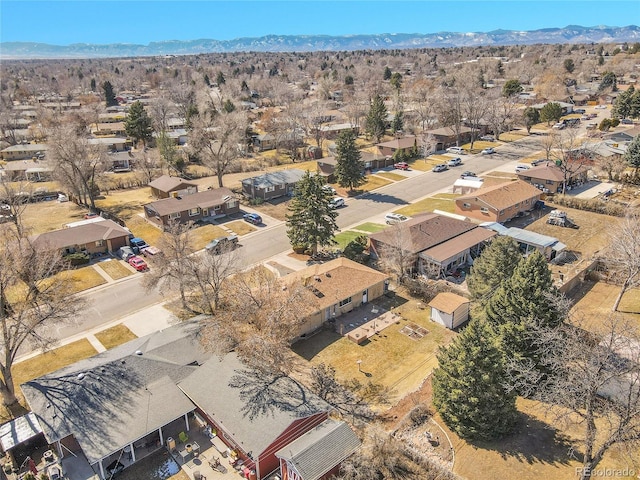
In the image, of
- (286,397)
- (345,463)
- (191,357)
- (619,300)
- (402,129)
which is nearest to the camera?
(345,463)

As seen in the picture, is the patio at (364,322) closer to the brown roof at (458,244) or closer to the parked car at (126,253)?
the brown roof at (458,244)

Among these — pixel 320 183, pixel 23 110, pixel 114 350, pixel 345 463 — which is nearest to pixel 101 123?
pixel 23 110

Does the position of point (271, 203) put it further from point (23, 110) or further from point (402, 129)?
point (23, 110)

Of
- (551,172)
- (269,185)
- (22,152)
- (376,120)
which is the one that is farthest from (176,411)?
(22,152)

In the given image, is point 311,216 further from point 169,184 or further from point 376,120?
point 376,120

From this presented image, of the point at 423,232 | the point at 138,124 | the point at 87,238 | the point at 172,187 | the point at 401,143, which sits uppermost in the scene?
the point at 138,124

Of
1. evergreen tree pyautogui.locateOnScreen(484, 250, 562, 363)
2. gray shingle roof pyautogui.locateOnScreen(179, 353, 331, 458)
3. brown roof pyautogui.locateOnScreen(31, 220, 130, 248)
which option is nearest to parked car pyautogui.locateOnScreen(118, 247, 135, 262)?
brown roof pyautogui.locateOnScreen(31, 220, 130, 248)

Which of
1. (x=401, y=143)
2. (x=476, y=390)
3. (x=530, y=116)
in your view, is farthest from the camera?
(x=530, y=116)
